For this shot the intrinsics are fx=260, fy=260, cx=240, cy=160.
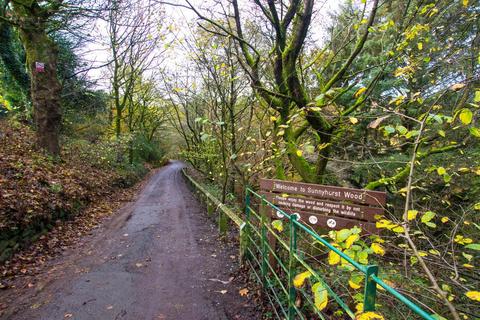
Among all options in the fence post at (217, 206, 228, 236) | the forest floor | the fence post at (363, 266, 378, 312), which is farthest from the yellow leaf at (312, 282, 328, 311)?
the fence post at (217, 206, 228, 236)

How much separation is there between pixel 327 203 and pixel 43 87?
974 centimetres

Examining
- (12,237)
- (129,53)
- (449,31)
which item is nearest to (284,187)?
(12,237)

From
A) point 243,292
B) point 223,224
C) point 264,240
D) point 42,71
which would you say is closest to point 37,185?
point 42,71

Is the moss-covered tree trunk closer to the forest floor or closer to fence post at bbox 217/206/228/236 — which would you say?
the forest floor

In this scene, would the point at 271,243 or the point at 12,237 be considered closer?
the point at 271,243

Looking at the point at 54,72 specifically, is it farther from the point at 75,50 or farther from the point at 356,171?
the point at 356,171

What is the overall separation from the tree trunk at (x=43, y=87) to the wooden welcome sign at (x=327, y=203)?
8.61 m

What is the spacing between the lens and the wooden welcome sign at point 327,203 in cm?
279

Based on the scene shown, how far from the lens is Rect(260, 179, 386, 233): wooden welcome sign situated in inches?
110

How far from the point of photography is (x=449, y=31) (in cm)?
642

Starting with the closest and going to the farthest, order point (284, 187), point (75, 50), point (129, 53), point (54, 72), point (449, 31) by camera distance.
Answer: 1. point (284, 187)
2. point (449, 31)
3. point (54, 72)
4. point (75, 50)
5. point (129, 53)

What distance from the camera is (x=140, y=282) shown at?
4203mm

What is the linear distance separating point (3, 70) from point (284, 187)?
14830 mm

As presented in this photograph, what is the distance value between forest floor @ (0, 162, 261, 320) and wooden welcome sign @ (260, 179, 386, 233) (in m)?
1.53
